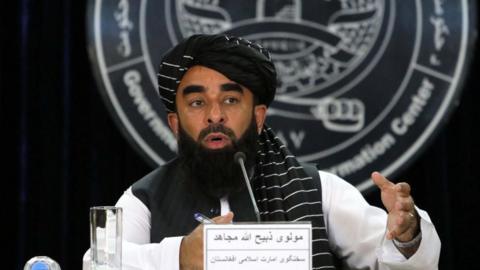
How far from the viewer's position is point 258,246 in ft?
7.29

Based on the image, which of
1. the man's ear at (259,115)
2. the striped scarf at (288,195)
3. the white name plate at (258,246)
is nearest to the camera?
the white name plate at (258,246)

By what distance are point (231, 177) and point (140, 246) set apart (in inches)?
17.1

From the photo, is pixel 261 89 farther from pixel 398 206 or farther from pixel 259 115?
pixel 398 206

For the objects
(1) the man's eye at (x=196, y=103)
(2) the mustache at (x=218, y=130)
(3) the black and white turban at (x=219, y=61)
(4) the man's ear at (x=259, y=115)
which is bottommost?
(2) the mustache at (x=218, y=130)

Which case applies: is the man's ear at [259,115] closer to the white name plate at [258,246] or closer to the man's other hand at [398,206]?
the man's other hand at [398,206]

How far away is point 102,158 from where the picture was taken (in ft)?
13.1

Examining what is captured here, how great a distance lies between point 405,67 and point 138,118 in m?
1.07

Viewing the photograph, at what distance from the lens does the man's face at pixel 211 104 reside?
2.92m

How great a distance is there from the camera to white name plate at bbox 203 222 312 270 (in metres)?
2.21

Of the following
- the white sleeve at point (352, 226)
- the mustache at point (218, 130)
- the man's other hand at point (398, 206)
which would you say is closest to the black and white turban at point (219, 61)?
the mustache at point (218, 130)

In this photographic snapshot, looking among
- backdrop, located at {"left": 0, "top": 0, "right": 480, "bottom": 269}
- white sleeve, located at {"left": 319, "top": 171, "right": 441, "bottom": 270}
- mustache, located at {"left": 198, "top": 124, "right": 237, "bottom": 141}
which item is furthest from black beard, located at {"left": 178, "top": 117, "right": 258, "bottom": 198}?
backdrop, located at {"left": 0, "top": 0, "right": 480, "bottom": 269}

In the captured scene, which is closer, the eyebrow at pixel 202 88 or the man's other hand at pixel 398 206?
the man's other hand at pixel 398 206

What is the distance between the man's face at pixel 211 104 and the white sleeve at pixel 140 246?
27cm

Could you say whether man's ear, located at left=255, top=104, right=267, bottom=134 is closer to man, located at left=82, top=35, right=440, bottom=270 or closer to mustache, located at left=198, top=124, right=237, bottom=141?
man, located at left=82, top=35, right=440, bottom=270
